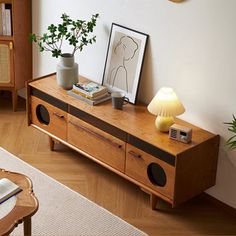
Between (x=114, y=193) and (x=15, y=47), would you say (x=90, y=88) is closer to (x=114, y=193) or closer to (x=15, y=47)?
(x=114, y=193)

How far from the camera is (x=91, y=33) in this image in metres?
4.39

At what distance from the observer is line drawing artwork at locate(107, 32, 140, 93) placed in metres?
4.07

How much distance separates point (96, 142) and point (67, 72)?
56cm

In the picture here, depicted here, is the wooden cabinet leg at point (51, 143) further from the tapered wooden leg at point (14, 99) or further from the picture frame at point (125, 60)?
the tapered wooden leg at point (14, 99)

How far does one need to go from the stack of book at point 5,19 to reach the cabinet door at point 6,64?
0.28ft

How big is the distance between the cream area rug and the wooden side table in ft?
1.34

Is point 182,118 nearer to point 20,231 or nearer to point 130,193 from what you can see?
point 130,193

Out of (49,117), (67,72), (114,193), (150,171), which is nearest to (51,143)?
(49,117)

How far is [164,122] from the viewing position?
3.73 metres

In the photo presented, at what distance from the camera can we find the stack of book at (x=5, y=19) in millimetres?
4727

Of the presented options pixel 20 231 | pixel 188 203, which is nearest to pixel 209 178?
pixel 188 203

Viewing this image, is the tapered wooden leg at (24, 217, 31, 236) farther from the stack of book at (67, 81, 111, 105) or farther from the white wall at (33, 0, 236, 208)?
the white wall at (33, 0, 236, 208)

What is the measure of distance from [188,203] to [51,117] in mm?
1119

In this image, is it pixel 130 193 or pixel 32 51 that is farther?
pixel 32 51
